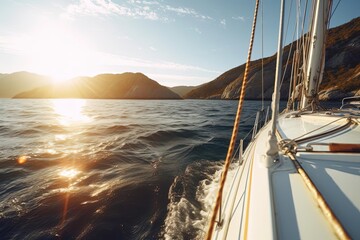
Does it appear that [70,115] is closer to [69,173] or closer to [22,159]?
[22,159]

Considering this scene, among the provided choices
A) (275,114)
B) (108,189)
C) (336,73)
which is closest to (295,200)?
(275,114)

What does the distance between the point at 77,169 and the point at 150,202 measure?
10.6ft

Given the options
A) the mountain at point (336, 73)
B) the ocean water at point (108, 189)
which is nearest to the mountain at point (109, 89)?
the mountain at point (336, 73)

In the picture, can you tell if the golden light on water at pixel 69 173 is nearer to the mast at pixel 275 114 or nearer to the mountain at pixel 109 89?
the mast at pixel 275 114

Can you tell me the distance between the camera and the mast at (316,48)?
5.23m

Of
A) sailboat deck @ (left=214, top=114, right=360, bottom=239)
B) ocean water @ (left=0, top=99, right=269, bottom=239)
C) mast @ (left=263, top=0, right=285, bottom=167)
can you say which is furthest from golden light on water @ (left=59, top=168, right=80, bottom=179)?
mast @ (left=263, top=0, right=285, bottom=167)

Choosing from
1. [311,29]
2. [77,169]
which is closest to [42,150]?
[77,169]

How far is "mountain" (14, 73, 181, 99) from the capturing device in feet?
468

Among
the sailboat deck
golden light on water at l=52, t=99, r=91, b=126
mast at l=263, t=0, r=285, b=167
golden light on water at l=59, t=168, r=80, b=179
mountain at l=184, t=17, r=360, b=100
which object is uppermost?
mountain at l=184, t=17, r=360, b=100

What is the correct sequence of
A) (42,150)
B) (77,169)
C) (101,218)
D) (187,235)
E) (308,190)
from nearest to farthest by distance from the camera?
1. (308,190)
2. (187,235)
3. (101,218)
4. (77,169)
5. (42,150)

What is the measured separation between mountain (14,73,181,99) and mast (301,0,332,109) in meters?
129

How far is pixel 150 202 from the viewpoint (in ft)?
15.1

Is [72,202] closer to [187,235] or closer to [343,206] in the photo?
[187,235]

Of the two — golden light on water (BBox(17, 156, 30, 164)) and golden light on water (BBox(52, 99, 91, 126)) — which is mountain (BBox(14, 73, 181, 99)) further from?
golden light on water (BBox(17, 156, 30, 164))
